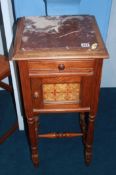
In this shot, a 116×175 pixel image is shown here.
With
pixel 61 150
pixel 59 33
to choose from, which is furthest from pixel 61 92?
pixel 61 150

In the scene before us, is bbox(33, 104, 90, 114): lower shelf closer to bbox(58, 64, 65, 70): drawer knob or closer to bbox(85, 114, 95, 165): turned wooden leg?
bbox(85, 114, 95, 165): turned wooden leg

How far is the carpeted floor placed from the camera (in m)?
1.45

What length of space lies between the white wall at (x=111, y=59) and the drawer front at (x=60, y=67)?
2.41 feet

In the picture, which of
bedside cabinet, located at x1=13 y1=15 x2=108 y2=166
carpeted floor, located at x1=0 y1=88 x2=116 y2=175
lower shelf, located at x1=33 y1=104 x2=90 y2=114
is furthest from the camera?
carpeted floor, located at x1=0 y1=88 x2=116 y2=175

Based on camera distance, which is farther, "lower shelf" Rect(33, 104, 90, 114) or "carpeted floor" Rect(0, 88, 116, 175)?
"carpeted floor" Rect(0, 88, 116, 175)

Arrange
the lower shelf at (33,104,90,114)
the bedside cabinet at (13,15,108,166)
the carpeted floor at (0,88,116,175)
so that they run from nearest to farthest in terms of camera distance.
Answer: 1. the bedside cabinet at (13,15,108,166)
2. the lower shelf at (33,104,90,114)
3. the carpeted floor at (0,88,116,175)

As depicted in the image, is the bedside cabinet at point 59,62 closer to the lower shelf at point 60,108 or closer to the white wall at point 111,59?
the lower shelf at point 60,108

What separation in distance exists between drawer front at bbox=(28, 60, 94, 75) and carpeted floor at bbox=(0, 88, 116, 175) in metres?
0.71

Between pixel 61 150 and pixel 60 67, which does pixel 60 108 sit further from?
pixel 61 150

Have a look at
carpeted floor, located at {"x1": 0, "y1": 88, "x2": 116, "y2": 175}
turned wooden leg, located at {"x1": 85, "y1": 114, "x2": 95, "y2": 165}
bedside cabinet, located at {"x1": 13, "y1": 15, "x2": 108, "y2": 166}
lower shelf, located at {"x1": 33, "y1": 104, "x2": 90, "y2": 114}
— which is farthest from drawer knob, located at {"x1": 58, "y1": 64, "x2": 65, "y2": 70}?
carpeted floor, located at {"x1": 0, "y1": 88, "x2": 116, "y2": 175}

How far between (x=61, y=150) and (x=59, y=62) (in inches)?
30.2

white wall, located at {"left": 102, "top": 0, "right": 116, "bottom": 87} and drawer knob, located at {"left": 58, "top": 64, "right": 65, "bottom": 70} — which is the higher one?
drawer knob, located at {"left": 58, "top": 64, "right": 65, "bottom": 70}

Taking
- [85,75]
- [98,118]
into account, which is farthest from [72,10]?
[98,118]

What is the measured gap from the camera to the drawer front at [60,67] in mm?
992
